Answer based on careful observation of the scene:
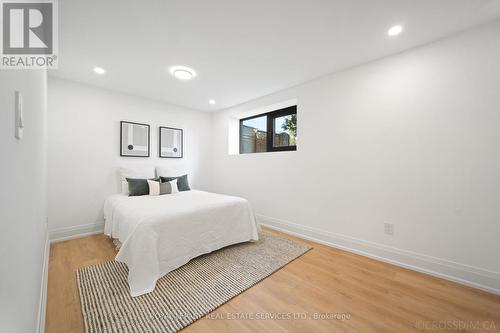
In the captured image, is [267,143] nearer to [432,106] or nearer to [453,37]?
[432,106]

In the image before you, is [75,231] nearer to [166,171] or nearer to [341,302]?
[166,171]

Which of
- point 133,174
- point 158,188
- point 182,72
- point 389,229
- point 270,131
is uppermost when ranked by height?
point 182,72

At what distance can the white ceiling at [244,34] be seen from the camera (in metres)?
1.58

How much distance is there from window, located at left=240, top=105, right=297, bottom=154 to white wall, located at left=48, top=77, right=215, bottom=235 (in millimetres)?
1871

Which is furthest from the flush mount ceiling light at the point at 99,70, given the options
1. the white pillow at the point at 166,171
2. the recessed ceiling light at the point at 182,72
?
the white pillow at the point at 166,171

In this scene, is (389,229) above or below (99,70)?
below

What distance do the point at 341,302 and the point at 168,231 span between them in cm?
164

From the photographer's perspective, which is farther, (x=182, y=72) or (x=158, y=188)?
(x=158, y=188)

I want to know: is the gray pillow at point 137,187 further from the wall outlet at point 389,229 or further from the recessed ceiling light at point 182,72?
the wall outlet at point 389,229

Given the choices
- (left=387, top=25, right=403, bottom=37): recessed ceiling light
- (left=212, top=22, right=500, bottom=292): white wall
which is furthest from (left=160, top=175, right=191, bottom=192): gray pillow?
(left=387, top=25, right=403, bottom=37): recessed ceiling light

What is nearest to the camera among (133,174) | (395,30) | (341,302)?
(341,302)

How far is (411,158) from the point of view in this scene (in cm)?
209

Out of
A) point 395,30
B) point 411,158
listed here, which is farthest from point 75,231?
point 395,30

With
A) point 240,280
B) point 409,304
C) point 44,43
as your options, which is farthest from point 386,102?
point 44,43
